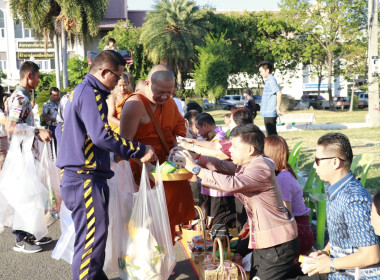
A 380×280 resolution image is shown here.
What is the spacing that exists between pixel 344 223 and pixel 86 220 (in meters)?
1.88

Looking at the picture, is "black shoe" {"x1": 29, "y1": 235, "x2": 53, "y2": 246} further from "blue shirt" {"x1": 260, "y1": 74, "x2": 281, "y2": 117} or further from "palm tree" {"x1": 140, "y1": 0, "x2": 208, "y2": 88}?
"palm tree" {"x1": 140, "y1": 0, "x2": 208, "y2": 88}

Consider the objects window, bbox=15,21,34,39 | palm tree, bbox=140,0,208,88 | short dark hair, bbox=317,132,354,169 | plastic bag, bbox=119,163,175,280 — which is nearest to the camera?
short dark hair, bbox=317,132,354,169

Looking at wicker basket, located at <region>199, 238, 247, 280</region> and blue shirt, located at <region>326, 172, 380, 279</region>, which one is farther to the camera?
wicker basket, located at <region>199, 238, 247, 280</region>

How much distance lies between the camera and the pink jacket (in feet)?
11.1

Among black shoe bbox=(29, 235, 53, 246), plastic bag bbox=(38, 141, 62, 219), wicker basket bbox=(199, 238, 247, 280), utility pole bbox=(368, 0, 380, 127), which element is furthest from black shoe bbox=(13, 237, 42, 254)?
utility pole bbox=(368, 0, 380, 127)

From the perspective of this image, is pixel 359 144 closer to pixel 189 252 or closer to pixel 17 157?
pixel 189 252

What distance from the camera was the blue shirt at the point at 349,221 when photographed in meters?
2.65

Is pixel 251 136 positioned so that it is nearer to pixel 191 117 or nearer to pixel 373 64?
pixel 191 117

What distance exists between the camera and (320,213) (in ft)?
15.3

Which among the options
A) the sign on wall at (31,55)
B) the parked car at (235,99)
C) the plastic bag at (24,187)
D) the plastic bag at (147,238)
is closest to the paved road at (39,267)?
the plastic bag at (24,187)

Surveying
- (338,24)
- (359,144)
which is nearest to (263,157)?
(359,144)

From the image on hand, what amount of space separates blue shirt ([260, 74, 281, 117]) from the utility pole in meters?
10.2

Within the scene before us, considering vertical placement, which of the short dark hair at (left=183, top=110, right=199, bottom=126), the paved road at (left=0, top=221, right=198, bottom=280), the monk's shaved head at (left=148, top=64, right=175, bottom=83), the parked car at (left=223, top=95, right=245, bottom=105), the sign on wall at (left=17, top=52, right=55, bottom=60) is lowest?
the parked car at (left=223, top=95, right=245, bottom=105)

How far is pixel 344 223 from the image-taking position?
2.77 meters
